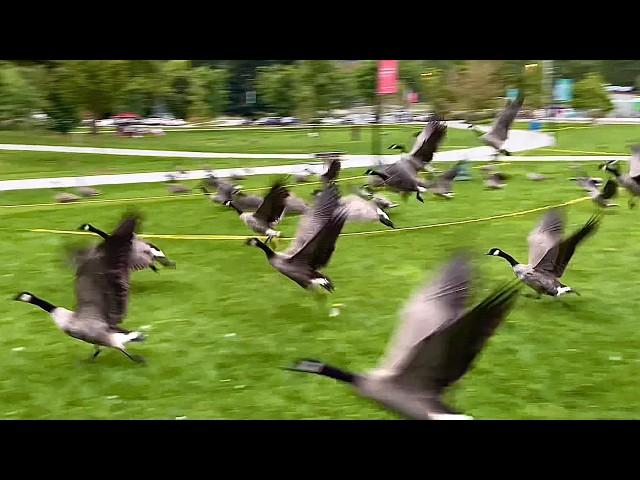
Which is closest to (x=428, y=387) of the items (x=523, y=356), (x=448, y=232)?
(x=523, y=356)

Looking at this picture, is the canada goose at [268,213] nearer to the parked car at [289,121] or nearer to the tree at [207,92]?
the parked car at [289,121]

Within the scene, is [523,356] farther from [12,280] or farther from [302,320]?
[12,280]

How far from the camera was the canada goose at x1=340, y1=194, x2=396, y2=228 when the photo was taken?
2434 millimetres

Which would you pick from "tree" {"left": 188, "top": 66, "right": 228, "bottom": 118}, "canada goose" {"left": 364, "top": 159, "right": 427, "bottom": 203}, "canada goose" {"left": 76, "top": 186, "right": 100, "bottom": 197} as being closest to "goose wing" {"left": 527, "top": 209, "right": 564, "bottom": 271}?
"canada goose" {"left": 364, "top": 159, "right": 427, "bottom": 203}

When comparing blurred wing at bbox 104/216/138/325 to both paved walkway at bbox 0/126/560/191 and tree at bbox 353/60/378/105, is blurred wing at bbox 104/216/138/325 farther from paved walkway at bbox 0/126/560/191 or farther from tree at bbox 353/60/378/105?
tree at bbox 353/60/378/105

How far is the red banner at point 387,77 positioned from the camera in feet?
6.13

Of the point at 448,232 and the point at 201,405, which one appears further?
the point at 448,232

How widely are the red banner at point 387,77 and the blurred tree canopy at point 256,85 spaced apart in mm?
22

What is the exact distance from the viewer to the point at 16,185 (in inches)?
86.1

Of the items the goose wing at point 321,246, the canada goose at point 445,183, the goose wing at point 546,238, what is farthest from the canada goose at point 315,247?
the goose wing at point 546,238

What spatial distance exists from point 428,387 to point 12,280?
1423mm

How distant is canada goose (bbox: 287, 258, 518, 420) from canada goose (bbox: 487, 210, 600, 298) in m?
0.62

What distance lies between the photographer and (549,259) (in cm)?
229
